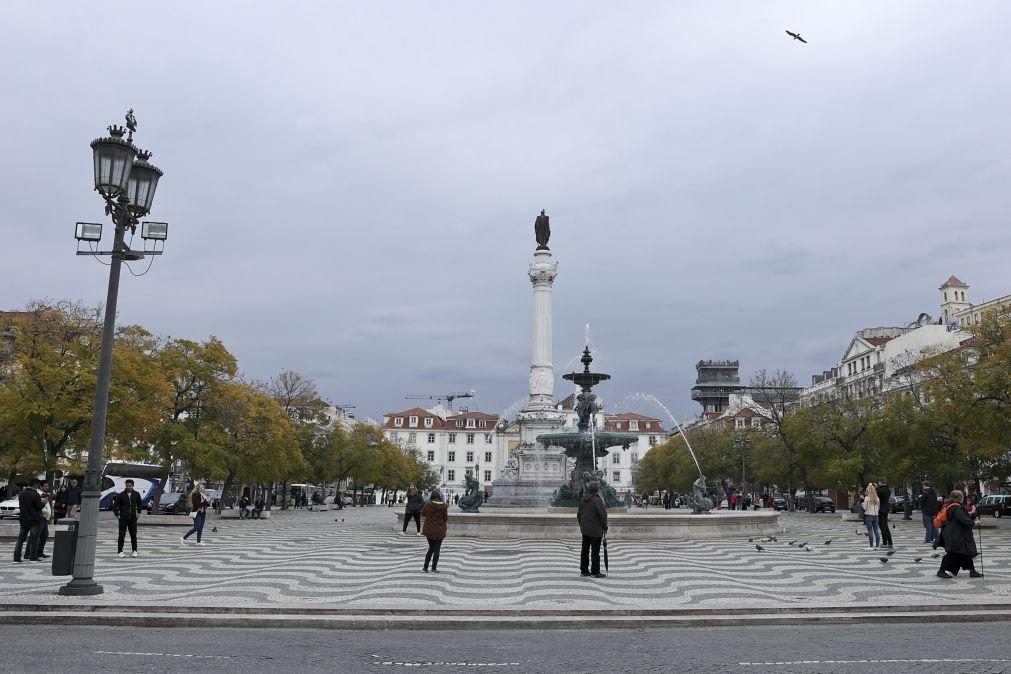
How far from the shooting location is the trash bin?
450 inches

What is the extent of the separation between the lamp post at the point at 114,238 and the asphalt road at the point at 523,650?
213 centimetres

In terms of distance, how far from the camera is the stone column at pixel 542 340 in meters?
56.6

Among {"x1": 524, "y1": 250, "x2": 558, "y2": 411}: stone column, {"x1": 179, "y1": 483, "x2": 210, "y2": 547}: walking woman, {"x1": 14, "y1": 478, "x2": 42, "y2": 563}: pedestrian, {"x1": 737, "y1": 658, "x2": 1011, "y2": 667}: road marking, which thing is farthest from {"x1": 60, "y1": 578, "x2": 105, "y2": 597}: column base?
{"x1": 524, "y1": 250, "x2": 558, "y2": 411}: stone column

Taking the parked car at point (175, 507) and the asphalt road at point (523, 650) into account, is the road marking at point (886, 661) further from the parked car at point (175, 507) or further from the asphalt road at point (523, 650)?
the parked car at point (175, 507)

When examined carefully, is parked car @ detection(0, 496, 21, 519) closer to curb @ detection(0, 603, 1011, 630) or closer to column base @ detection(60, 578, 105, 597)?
column base @ detection(60, 578, 105, 597)

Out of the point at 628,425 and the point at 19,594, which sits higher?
the point at 628,425

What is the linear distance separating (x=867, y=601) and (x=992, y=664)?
3663mm

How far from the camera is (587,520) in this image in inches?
539

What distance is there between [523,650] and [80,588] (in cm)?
663

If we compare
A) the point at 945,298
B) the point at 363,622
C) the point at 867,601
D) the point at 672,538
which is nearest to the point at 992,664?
the point at 867,601

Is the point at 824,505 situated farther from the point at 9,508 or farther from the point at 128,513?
the point at 128,513

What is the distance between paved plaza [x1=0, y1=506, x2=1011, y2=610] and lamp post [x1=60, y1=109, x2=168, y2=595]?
30.5 inches

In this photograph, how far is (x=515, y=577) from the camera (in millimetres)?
13820

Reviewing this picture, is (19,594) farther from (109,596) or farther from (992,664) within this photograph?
(992,664)
